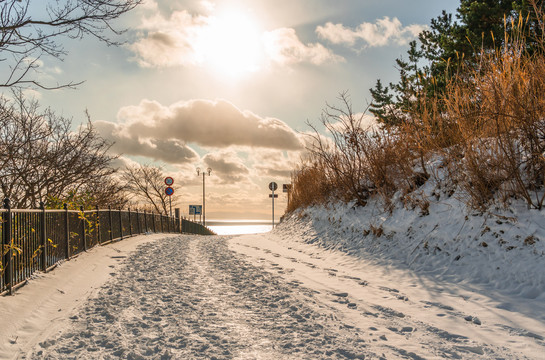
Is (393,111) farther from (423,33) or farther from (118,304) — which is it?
(423,33)

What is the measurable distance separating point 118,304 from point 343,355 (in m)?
3.44

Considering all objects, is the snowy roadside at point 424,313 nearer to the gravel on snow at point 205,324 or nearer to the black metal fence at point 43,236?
the gravel on snow at point 205,324

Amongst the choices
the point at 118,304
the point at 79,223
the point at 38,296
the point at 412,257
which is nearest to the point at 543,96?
the point at 412,257

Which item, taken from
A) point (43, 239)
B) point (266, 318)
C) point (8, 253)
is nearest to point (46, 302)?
point (8, 253)

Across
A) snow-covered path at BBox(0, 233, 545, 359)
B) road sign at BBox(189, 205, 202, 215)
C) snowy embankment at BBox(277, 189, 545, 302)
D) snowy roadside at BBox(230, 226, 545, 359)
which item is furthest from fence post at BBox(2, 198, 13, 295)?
road sign at BBox(189, 205, 202, 215)

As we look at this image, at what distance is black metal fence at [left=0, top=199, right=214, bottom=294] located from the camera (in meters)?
5.91

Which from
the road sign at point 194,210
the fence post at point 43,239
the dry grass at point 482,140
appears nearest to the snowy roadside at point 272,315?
the fence post at point 43,239

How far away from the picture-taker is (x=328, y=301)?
513 cm

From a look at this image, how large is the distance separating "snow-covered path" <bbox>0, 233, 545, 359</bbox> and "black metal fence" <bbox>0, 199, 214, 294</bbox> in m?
0.41

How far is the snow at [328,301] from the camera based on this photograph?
3572 mm

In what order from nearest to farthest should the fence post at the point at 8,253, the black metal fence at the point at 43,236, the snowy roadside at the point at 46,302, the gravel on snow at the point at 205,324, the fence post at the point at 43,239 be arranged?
1. the gravel on snow at the point at 205,324
2. the snowy roadside at the point at 46,302
3. the fence post at the point at 8,253
4. the black metal fence at the point at 43,236
5. the fence post at the point at 43,239

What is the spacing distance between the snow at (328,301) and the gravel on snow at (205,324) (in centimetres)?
2

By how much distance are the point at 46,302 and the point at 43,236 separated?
8.56 ft

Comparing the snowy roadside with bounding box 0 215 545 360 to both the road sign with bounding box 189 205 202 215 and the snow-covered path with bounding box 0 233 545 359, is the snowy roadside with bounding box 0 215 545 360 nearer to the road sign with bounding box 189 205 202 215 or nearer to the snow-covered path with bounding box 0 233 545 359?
the snow-covered path with bounding box 0 233 545 359
